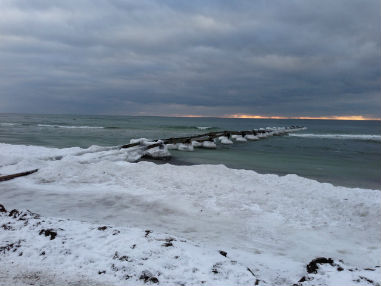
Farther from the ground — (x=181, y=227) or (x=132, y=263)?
(x=132, y=263)

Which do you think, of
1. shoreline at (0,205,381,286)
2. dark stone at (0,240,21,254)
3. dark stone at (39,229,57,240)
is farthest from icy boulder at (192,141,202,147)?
dark stone at (0,240,21,254)

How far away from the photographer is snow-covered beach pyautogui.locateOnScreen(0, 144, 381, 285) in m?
3.39

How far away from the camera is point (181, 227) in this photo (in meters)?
5.34

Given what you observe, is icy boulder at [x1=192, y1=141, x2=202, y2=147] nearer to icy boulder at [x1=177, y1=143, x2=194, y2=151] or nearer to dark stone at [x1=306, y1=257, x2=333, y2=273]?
icy boulder at [x1=177, y1=143, x2=194, y2=151]

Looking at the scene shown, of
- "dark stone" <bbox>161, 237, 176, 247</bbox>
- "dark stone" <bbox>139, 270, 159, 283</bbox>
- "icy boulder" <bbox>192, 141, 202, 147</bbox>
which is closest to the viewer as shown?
"dark stone" <bbox>139, 270, 159, 283</bbox>

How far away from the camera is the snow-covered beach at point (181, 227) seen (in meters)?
3.39

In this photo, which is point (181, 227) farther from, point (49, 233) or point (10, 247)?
point (10, 247)

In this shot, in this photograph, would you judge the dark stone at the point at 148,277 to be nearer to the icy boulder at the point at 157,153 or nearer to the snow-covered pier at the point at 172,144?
the snow-covered pier at the point at 172,144

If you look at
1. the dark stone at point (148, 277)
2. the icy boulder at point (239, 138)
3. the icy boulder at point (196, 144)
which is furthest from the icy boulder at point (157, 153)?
the icy boulder at point (239, 138)

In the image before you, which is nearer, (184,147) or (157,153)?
(157,153)

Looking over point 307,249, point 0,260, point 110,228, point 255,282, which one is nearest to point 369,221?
point 307,249

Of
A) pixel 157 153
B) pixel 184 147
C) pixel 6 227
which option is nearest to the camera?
pixel 6 227

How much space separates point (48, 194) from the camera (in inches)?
278

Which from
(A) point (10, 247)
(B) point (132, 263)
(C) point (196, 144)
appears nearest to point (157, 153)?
(C) point (196, 144)
